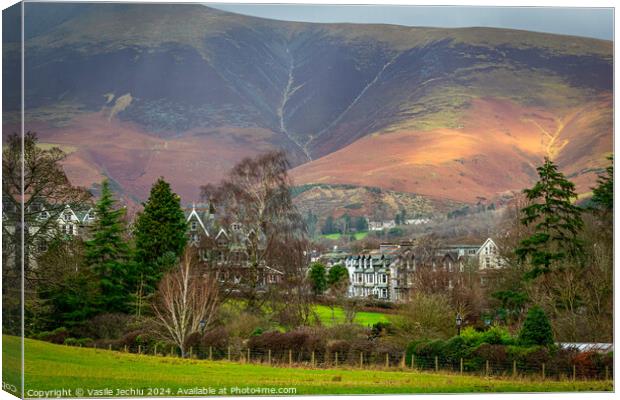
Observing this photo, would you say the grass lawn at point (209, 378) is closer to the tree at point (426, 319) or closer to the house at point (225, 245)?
the tree at point (426, 319)

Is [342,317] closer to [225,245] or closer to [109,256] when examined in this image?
[225,245]

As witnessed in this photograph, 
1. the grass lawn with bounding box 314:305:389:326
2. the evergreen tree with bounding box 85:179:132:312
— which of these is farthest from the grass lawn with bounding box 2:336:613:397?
the grass lawn with bounding box 314:305:389:326

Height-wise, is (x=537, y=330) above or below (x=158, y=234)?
below

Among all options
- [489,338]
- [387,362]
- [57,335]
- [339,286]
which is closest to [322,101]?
[387,362]

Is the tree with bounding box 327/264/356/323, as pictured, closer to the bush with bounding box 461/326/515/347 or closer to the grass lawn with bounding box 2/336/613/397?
the bush with bounding box 461/326/515/347

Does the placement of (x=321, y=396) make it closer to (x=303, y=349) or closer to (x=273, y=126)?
(x=303, y=349)

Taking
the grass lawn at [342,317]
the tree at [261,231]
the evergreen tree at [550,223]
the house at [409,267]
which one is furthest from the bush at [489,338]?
the house at [409,267]
